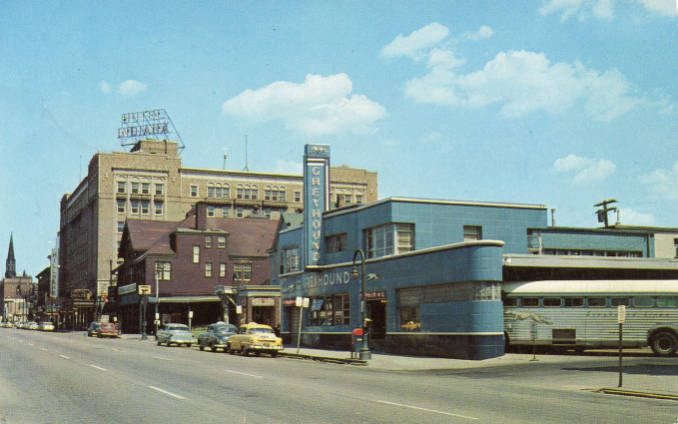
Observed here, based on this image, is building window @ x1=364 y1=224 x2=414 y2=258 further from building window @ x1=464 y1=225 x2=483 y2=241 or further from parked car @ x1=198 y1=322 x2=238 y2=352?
parked car @ x1=198 y1=322 x2=238 y2=352

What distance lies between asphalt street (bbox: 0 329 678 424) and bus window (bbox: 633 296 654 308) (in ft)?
25.1

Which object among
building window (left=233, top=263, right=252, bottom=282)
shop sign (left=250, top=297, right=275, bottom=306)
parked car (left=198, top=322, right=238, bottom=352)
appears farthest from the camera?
building window (left=233, top=263, right=252, bottom=282)

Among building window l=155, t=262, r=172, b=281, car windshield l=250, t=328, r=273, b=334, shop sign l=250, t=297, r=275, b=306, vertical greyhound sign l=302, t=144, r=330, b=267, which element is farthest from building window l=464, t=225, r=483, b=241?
building window l=155, t=262, r=172, b=281

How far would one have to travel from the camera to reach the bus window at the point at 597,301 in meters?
32.7

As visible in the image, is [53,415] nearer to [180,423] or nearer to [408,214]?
[180,423]

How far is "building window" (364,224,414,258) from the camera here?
131 ft

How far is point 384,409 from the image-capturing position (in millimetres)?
14398

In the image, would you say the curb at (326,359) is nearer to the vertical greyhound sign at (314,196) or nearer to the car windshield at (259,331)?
the car windshield at (259,331)

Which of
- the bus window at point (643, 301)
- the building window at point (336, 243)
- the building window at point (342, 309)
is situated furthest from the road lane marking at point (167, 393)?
the building window at point (336, 243)

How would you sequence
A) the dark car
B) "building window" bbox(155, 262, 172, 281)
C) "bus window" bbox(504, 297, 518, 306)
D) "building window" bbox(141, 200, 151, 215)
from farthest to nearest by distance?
"building window" bbox(141, 200, 151, 215) < "building window" bbox(155, 262, 172, 281) < the dark car < "bus window" bbox(504, 297, 518, 306)

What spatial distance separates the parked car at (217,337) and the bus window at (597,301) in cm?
2045

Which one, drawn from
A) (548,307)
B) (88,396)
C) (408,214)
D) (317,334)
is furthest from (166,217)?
(88,396)

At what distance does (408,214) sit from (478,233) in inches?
176

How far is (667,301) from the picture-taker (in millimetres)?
31938
